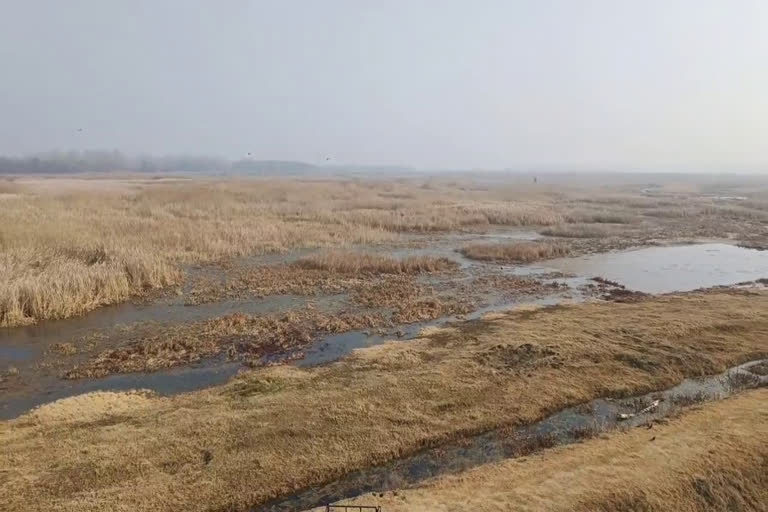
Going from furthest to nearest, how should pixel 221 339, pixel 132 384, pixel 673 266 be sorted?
pixel 673 266
pixel 221 339
pixel 132 384

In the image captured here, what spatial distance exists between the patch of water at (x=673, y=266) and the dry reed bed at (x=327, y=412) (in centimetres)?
867

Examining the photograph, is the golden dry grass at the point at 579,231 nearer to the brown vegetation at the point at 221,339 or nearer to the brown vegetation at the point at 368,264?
the brown vegetation at the point at 368,264

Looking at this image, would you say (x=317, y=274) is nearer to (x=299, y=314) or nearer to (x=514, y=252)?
(x=299, y=314)

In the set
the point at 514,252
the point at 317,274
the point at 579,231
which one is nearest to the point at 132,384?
the point at 317,274

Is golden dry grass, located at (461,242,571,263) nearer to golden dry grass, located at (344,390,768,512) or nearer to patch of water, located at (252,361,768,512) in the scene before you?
patch of water, located at (252,361,768,512)

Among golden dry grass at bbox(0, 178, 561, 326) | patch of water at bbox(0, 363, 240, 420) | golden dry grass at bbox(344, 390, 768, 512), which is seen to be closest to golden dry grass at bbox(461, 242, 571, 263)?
golden dry grass at bbox(0, 178, 561, 326)

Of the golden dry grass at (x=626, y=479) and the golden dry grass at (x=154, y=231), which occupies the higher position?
the golden dry grass at (x=154, y=231)

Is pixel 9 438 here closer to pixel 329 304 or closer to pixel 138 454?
pixel 138 454

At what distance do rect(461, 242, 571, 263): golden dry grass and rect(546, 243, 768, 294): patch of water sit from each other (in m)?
1.10

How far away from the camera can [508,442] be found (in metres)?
9.33

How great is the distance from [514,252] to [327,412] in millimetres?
22333

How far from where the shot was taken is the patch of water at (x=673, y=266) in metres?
24.5

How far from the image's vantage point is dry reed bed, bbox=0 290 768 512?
777 centimetres

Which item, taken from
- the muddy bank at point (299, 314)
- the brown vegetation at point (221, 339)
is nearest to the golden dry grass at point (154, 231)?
the muddy bank at point (299, 314)
